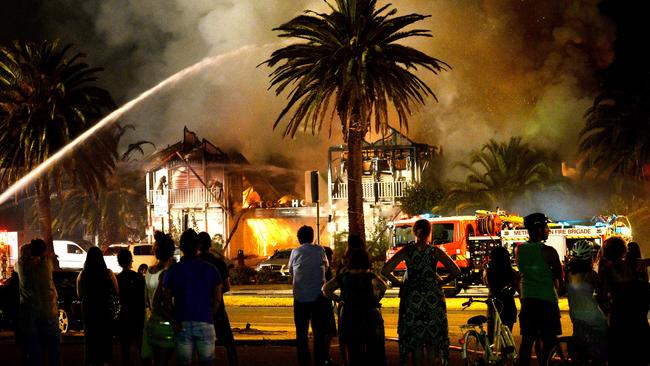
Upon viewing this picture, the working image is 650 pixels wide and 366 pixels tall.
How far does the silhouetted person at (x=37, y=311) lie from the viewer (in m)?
12.5

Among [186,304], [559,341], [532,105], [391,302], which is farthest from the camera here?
[532,105]

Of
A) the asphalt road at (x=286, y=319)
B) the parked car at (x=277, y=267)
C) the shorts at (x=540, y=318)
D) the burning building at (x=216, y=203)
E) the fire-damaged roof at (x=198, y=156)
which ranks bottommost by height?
the asphalt road at (x=286, y=319)

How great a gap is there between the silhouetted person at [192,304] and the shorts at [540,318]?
3547 millimetres

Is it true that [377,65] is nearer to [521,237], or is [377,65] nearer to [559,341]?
[521,237]

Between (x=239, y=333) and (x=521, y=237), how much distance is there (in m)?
12.3

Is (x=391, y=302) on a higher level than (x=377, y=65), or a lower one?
lower

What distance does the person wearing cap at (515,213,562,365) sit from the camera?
1141cm

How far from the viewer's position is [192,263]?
10055mm

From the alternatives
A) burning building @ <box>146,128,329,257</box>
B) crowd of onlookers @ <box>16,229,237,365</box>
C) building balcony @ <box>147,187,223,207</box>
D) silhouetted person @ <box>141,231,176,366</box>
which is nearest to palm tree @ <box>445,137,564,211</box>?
burning building @ <box>146,128,329,257</box>

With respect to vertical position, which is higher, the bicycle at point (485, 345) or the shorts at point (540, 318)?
the shorts at point (540, 318)

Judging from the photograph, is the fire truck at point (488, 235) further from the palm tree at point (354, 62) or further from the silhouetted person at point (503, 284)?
the silhouetted person at point (503, 284)

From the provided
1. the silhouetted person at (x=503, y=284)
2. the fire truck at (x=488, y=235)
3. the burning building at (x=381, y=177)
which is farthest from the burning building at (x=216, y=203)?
the silhouetted person at (x=503, y=284)

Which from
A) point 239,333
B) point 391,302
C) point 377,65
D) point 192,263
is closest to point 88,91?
point 377,65

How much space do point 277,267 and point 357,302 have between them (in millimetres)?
32721
